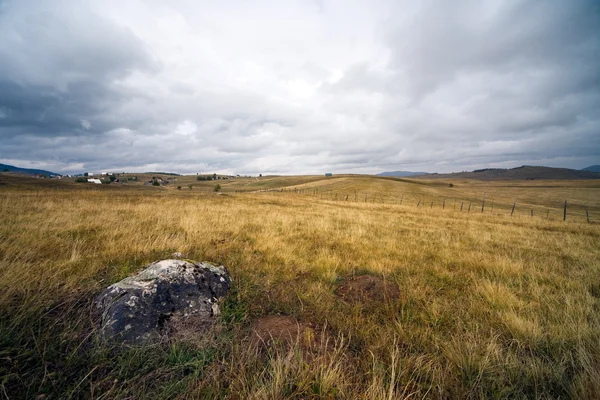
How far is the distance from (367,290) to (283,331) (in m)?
2.25

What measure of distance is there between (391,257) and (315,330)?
451 centimetres

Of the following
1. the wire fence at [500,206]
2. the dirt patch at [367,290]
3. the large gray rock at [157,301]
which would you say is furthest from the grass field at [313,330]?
the wire fence at [500,206]

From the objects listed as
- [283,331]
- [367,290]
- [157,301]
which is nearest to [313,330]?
[283,331]

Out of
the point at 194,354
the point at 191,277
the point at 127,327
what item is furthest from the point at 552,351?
the point at 127,327

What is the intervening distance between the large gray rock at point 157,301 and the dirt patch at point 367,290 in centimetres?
241

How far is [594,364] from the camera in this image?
2.55m

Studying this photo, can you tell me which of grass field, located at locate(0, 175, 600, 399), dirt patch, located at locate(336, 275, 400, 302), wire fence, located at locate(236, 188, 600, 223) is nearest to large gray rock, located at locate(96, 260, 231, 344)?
grass field, located at locate(0, 175, 600, 399)

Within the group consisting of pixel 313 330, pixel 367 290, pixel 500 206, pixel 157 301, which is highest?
pixel 157 301

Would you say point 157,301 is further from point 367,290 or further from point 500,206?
point 500,206

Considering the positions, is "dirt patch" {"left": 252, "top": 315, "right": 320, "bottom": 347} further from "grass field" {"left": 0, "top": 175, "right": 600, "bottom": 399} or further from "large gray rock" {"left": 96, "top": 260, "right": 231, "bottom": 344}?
"large gray rock" {"left": 96, "top": 260, "right": 231, "bottom": 344}

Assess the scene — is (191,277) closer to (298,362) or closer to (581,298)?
(298,362)

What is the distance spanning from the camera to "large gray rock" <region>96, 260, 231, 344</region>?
105 inches

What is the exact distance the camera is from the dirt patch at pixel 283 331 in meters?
2.85

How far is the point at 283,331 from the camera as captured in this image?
3.06 metres
